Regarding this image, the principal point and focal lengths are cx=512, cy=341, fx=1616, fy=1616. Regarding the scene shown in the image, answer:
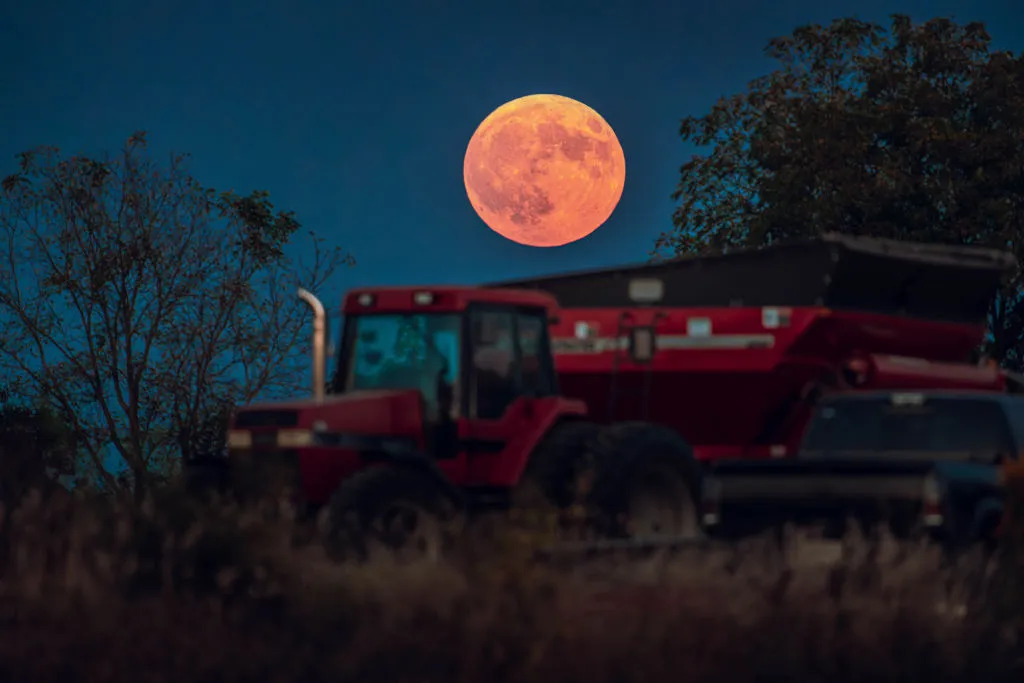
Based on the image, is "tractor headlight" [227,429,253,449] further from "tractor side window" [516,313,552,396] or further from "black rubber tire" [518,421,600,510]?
"tractor side window" [516,313,552,396]

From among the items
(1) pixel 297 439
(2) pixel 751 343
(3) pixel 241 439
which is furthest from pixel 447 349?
(2) pixel 751 343

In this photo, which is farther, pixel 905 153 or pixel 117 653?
pixel 905 153

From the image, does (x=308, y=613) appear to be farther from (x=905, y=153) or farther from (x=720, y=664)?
(x=905, y=153)

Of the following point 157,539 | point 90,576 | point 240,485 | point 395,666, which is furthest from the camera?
point 240,485

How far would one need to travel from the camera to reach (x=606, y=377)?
17656 mm

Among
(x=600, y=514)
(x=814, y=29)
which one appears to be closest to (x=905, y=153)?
(x=814, y=29)

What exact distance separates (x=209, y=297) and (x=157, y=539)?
24.6 meters

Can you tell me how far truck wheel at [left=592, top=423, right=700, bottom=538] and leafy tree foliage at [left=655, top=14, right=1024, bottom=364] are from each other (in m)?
23.5

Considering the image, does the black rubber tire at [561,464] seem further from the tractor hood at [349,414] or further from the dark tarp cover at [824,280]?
the dark tarp cover at [824,280]

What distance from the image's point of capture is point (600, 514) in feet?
43.2

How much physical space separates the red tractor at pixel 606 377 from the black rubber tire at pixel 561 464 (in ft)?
0.06

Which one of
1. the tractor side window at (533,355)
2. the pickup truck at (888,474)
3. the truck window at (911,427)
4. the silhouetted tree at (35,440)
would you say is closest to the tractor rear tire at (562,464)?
the tractor side window at (533,355)

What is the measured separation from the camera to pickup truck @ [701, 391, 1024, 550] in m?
13.4

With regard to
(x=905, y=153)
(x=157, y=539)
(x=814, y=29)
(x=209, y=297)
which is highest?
(x=814, y=29)
